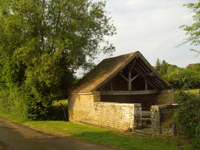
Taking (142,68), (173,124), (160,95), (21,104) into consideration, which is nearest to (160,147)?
(173,124)

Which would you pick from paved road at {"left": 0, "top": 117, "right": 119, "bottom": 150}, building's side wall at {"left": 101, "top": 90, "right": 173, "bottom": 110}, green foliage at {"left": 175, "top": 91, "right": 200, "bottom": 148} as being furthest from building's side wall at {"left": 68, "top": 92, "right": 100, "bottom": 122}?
green foliage at {"left": 175, "top": 91, "right": 200, "bottom": 148}

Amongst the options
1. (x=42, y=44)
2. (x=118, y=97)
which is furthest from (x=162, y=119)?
(x=42, y=44)

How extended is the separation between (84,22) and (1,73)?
30.6 ft

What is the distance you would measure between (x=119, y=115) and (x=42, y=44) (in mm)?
9599

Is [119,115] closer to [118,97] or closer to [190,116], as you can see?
[190,116]

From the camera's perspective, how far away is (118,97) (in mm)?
17047

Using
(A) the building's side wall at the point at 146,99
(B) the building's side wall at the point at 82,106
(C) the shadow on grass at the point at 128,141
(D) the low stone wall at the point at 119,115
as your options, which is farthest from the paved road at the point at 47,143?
(A) the building's side wall at the point at 146,99

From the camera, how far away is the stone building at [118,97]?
1039cm

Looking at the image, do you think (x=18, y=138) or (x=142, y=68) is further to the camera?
(x=142, y=68)

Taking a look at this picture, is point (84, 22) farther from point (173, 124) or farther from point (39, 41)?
point (173, 124)

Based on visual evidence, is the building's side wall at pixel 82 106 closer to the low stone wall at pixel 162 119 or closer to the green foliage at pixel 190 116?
the low stone wall at pixel 162 119

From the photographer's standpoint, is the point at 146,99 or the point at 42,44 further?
the point at 146,99

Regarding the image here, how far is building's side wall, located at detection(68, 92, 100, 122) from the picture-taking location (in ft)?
43.2

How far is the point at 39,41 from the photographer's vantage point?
1573cm
